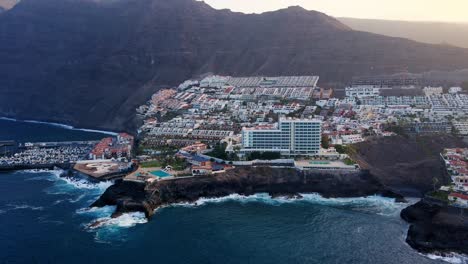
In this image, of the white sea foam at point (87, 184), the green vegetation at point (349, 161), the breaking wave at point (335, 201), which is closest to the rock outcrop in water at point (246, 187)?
the breaking wave at point (335, 201)

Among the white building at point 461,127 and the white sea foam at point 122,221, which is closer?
the white sea foam at point 122,221

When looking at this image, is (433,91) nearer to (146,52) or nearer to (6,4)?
(146,52)

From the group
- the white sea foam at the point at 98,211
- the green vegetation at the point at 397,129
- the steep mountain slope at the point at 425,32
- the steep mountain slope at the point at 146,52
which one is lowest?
the white sea foam at the point at 98,211

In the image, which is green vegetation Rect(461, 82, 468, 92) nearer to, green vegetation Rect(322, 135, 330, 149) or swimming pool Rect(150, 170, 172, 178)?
green vegetation Rect(322, 135, 330, 149)

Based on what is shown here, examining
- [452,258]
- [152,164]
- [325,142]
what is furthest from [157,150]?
[452,258]

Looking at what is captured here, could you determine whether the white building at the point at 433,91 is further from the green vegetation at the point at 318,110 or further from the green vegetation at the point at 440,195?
the green vegetation at the point at 440,195

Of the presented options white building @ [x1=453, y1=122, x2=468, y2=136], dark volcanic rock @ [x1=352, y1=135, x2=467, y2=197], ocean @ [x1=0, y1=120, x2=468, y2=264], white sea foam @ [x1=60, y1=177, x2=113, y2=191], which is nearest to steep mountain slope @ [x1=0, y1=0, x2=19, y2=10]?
white sea foam @ [x1=60, y1=177, x2=113, y2=191]

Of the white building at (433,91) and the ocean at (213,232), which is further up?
the white building at (433,91)
